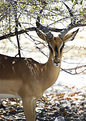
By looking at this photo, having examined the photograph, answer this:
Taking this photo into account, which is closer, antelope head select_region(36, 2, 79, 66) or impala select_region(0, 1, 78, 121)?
antelope head select_region(36, 2, 79, 66)

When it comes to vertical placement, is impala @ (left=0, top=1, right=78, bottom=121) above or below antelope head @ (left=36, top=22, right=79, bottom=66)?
below

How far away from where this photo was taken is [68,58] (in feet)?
39.2

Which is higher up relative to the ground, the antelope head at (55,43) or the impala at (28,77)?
the antelope head at (55,43)

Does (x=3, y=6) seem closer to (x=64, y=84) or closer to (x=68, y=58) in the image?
(x=64, y=84)

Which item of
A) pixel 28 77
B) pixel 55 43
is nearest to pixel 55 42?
pixel 55 43

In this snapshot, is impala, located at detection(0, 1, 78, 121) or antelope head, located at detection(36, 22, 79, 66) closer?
antelope head, located at detection(36, 22, 79, 66)

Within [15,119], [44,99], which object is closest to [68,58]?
[44,99]

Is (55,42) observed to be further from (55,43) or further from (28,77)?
(28,77)

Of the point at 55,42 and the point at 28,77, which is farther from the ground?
the point at 55,42

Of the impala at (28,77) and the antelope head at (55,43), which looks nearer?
the antelope head at (55,43)

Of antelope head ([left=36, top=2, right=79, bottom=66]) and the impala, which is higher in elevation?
antelope head ([left=36, top=2, right=79, bottom=66])

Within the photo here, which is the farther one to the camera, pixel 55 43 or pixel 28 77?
pixel 28 77

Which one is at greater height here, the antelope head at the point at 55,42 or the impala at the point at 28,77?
the antelope head at the point at 55,42

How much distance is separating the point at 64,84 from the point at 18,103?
2109 mm
